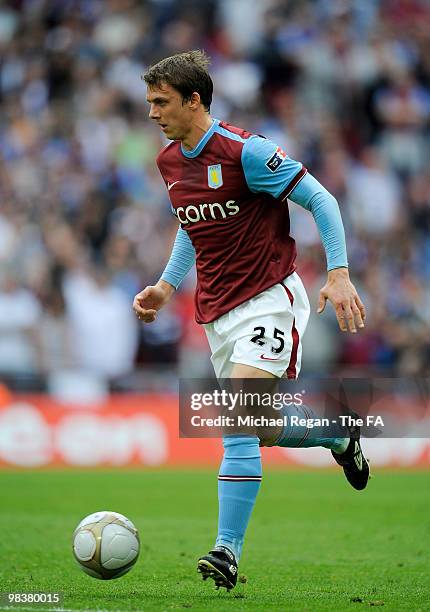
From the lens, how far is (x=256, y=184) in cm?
585

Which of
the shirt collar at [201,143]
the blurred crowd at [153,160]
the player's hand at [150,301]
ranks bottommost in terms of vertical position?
the player's hand at [150,301]

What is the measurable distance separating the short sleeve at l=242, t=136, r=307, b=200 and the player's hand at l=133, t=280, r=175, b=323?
35.3 inches

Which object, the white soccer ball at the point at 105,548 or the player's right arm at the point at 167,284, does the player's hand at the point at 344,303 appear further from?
the white soccer ball at the point at 105,548

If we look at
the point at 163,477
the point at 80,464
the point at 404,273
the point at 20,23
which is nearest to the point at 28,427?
the point at 80,464

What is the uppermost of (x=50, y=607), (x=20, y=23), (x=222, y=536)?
(x=20, y=23)

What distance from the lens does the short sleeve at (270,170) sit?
18.9 feet

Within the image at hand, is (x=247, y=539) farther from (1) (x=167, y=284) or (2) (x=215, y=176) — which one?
(2) (x=215, y=176)

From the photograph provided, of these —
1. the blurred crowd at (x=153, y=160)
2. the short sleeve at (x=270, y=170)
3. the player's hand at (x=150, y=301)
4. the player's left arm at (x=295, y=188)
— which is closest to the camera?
the player's left arm at (x=295, y=188)

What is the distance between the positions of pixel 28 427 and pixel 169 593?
→ 7711 millimetres

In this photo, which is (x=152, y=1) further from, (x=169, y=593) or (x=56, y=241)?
(x=169, y=593)

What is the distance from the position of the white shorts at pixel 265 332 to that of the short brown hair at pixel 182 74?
3.59 feet

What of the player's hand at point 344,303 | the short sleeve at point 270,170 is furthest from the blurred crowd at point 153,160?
the player's hand at point 344,303

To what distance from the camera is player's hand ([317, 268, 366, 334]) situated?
538cm

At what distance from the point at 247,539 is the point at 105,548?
8.66 ft
